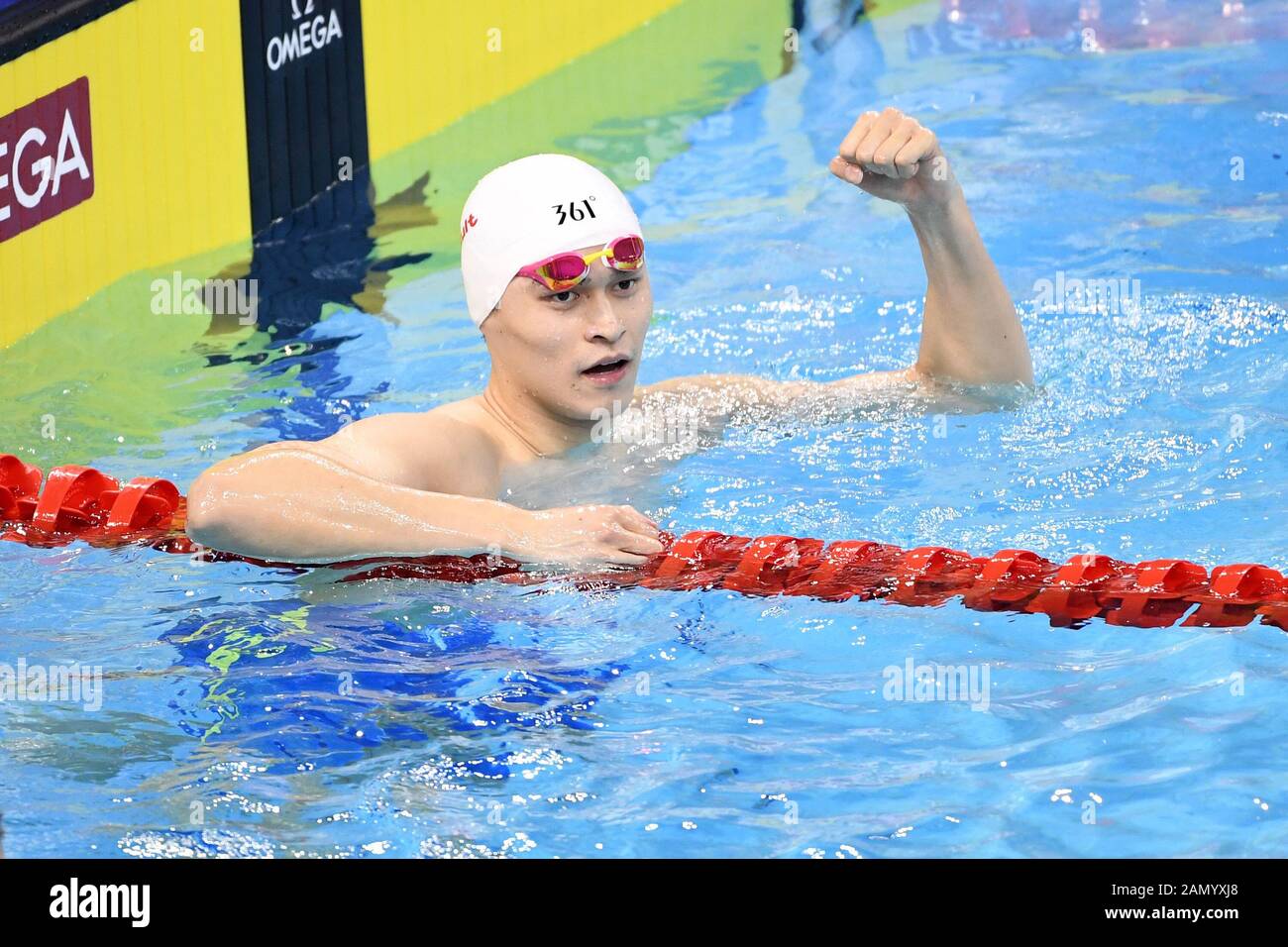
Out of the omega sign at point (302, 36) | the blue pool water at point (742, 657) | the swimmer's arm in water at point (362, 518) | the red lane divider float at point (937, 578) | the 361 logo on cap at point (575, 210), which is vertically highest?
the omega sign at point (302, 36)

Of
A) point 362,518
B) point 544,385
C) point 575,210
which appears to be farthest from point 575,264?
point 362,518

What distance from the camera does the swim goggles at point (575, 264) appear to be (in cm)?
341

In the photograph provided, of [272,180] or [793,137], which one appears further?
[793,137]

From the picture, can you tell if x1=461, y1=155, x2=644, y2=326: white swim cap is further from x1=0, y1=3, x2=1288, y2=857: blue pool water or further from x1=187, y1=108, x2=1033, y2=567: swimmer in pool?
x1=0, y1=3, x2=1288, y2=857: blue pool water

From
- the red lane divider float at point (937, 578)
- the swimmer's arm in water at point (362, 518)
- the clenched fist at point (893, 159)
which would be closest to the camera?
the swimmer's arm in water at point (362, 518)

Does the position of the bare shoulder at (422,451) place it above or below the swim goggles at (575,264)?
below

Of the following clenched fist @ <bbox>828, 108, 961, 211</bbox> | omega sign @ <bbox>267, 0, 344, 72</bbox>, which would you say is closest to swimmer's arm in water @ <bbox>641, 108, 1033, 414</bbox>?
clenched fist @ <bbox>828, 108, 961, 211</bbox>

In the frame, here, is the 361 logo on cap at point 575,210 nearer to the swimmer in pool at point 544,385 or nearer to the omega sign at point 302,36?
the swimmer in pool at point 544,385

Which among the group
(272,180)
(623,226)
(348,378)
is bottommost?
(348,378)

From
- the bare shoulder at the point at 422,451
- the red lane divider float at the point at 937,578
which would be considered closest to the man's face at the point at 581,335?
the bare shoulder at the point at 422,451

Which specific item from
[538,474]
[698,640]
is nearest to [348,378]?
[538,474]

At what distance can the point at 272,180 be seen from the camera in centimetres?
657
